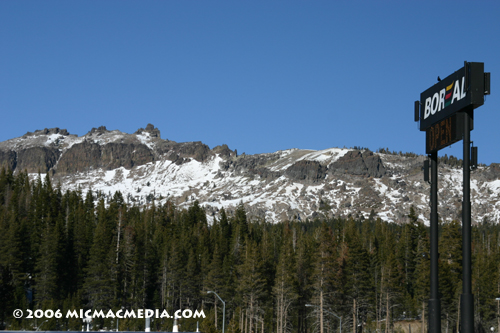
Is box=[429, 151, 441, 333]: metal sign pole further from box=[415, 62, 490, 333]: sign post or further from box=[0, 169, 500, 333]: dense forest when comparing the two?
box=[0, 169, 500, 333]: dense forest

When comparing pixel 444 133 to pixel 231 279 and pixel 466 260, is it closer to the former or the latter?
pixel 466 260

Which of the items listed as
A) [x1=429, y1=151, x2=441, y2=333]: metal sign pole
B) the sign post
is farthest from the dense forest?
the sign post

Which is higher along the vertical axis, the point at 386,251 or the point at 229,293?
the point at 386,251

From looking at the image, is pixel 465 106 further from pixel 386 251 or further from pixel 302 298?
pixel 386 251

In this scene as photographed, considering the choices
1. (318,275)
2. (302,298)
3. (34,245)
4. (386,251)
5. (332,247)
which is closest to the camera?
(318,275)

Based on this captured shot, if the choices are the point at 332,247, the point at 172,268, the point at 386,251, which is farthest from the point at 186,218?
the point at 332,247

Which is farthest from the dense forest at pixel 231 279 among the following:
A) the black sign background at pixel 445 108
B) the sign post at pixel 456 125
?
the black sign background at pixel 445 108

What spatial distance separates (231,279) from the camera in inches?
3917

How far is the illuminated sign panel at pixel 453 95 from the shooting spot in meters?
16.2

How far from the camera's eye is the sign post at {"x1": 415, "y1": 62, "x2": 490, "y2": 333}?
15.9 m

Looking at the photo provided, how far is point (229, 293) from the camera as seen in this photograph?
321ft

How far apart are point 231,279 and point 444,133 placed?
84.5 meters

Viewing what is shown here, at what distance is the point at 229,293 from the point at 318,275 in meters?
21.0

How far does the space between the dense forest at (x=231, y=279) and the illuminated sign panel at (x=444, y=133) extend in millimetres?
56185
